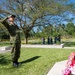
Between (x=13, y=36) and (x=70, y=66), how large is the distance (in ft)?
13.8

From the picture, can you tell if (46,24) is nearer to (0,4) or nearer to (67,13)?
(67,13)

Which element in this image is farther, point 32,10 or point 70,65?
point 32,10

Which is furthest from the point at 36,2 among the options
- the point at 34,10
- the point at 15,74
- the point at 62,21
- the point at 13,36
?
the point at 15,74

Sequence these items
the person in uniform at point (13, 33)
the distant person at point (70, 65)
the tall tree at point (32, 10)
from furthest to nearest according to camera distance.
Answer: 1. the tall tree at point (32, 10)
2. the person in uniform at point (13, 33)
3. the distant person at point (70, 65)

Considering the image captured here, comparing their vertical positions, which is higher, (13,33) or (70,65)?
(13,33)


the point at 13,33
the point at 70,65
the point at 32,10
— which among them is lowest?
the point at 70,65

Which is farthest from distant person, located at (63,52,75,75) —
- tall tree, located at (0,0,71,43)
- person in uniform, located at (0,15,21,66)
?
tall tree, located at (0,0,71,43)

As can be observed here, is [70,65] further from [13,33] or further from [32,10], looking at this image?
[32,10]

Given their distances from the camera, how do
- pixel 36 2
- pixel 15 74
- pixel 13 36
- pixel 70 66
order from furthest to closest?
pixel 36 2
pixel 13 36
pixel 15 74
pixel 70 66

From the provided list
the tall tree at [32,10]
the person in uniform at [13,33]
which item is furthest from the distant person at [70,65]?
the tall tree at [32,10]

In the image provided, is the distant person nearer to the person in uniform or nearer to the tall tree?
the person in uniform

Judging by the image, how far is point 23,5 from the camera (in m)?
23.6

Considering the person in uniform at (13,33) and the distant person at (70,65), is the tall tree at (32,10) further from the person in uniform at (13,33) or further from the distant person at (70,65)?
the distant person at (70,65)

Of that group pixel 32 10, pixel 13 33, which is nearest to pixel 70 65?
pixel 13 33
